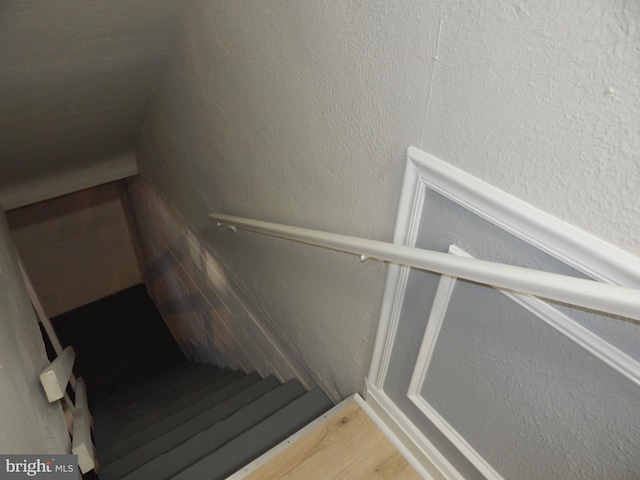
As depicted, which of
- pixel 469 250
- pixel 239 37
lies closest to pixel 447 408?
pixel 469 250

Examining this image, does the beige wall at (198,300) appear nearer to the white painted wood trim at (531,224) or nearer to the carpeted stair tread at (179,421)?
the carpeted stair tread at (179,421)

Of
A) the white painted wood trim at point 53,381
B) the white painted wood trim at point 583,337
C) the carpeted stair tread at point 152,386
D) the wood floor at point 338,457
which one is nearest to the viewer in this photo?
the white painted wood trim at point 583,337

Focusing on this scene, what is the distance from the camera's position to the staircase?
5.59ft

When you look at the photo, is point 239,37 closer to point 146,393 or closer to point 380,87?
point 380,87

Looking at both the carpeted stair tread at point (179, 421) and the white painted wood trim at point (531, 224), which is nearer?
the white painted wood trim at point (531, 224)

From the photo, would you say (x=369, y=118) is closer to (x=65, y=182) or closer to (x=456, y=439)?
(x=456, y=439)

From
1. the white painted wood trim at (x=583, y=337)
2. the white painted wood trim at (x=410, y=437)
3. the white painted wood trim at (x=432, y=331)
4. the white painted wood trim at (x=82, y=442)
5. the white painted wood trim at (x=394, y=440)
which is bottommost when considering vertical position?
the white painted wood trim at (x=82, y=442)

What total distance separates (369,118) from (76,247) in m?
4.99

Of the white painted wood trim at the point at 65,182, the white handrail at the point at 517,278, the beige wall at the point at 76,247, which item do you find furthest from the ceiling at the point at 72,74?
the beige wall at the point at 76,247

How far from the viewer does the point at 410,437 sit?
145 cm

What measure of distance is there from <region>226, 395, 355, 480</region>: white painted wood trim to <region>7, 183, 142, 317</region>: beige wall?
4.22 m

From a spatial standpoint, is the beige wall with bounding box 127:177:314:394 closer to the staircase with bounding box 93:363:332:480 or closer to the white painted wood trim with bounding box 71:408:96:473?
the staircase with bounding box 93:363:332:480

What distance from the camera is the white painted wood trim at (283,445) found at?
4.87ft

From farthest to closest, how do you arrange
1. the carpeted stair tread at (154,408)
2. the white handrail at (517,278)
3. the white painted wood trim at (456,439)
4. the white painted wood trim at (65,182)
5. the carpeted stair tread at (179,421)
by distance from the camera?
the white painted wood trim at (65,182) < the carpeted stair tread at (154,408) < the carpeted stair tread at (179,421) < the white painted wood trim at (456,439) < the white handrail at (517,278)
